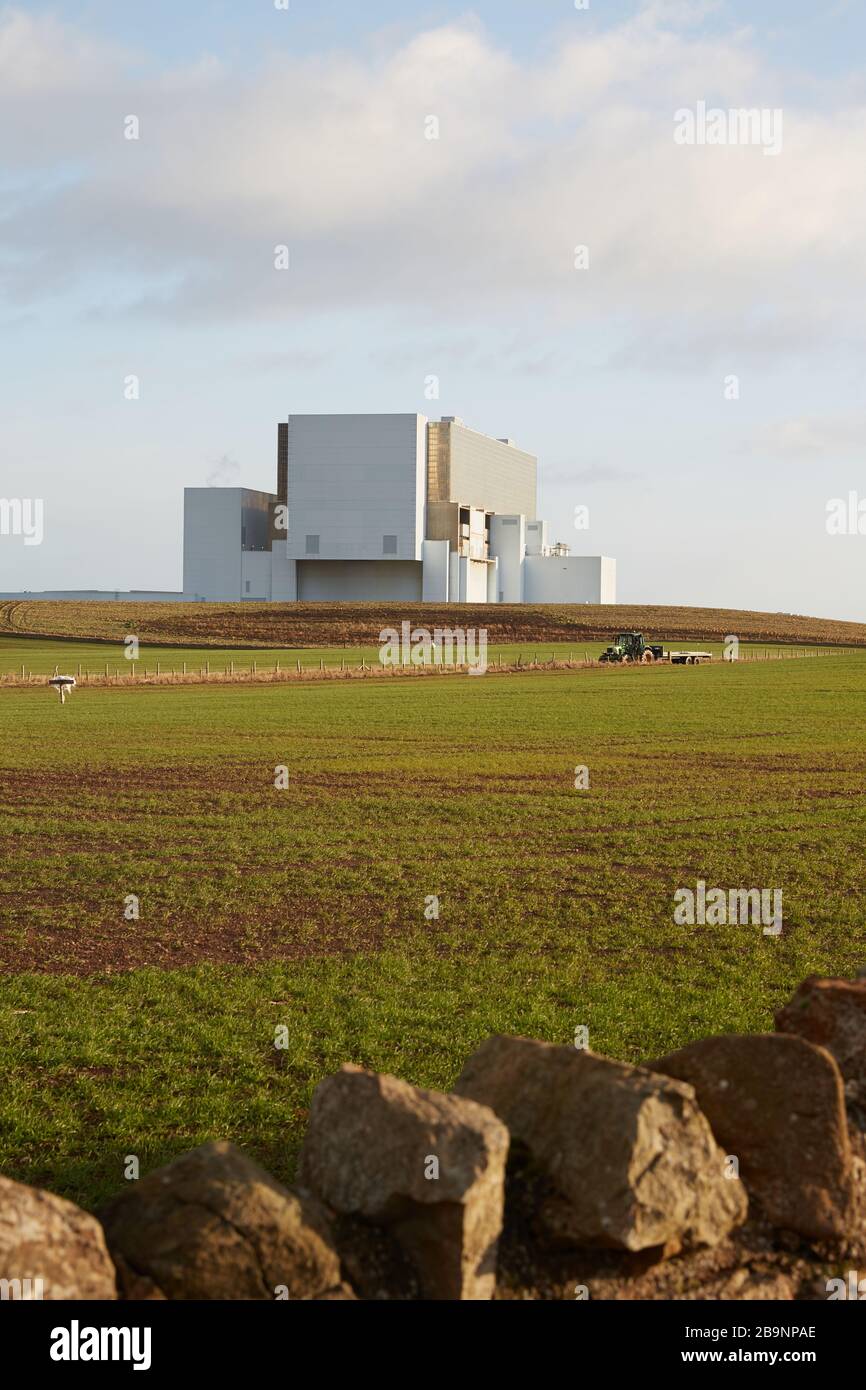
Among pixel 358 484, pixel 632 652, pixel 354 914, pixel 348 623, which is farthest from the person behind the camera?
pixel 358 484

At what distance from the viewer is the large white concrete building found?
137 metres

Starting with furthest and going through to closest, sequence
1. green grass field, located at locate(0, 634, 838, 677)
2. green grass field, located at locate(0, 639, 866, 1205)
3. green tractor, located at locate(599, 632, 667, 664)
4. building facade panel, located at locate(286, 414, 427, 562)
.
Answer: building facade panel, located at locate(286, 414, 427, 562), green tractor, located at locate(599, 632, 667, 664), green grass field, located at locate(0, 634, 838, 677), green grass field, located at locate(0, 639, 866, 1205)

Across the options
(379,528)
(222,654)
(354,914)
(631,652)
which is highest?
(379,528)

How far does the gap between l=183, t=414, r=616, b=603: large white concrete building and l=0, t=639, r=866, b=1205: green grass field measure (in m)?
104

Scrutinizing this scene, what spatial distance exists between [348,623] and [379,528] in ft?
66.6

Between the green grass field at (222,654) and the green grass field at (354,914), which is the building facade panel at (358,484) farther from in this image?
the green grass field at (354,914)

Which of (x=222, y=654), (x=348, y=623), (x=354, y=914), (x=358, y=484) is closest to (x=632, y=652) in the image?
(x=222, y=654)

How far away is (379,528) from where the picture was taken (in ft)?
452

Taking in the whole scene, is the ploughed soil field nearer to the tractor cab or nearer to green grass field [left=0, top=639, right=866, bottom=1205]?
the tractor cab

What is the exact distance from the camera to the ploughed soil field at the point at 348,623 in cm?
11462

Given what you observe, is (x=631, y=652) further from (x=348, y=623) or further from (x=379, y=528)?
(x=379, y=528)

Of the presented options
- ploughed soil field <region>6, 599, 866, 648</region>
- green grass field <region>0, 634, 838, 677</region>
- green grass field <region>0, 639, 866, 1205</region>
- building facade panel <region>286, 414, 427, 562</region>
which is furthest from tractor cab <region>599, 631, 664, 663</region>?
green grass field <region>0, 639, 866, 1205</region>

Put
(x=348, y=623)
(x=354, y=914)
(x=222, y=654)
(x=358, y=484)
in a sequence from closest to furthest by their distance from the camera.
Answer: (x=354, y=914) < (x=222, y=654) < (x=348, y=623) < (x=358, y=484)
